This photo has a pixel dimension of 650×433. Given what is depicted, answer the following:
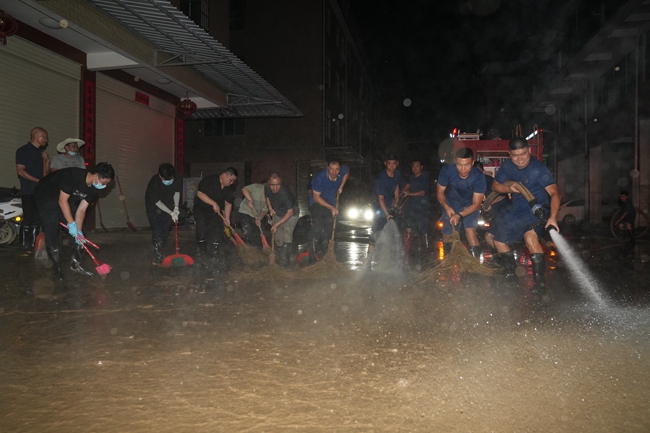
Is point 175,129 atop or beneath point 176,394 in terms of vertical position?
atop

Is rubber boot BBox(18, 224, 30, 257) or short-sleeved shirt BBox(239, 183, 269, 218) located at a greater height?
short-sleeved shirt BBox(239, 183, 269, 218)

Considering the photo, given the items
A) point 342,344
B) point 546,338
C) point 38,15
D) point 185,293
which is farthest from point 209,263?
point 38,15

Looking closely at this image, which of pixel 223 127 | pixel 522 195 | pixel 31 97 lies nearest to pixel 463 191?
pixel 522 195

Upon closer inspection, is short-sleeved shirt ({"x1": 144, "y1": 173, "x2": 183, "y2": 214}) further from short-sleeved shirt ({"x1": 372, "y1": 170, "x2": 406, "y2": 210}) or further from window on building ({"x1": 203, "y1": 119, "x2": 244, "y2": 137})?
window on building ({"x1": 203, "y1": 119, "x2": 244, "y2": 137})

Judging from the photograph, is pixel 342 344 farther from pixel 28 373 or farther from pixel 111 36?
pixel 111 36

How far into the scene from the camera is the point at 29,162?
8.51 m

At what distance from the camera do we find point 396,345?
12.3 feet

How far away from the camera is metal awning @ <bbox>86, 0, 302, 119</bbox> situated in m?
12.1

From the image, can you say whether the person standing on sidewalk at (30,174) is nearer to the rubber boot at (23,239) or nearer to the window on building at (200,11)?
the rubber boot at (23,239)

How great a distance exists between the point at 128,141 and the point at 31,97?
4.59 meters

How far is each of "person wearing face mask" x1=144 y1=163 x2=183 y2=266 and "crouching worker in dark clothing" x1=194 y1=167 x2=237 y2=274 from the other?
40 centimetres

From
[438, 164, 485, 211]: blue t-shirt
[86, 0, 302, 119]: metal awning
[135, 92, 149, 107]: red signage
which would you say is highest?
[86, 0, 302, 119]: metal awning

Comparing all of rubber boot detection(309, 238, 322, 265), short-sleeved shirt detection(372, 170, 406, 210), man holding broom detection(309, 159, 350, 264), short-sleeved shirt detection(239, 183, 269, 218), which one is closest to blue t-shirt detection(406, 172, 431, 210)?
short-sleeved shirt detection(372, 170, 406, 210)

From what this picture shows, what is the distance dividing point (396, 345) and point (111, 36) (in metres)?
12.6
